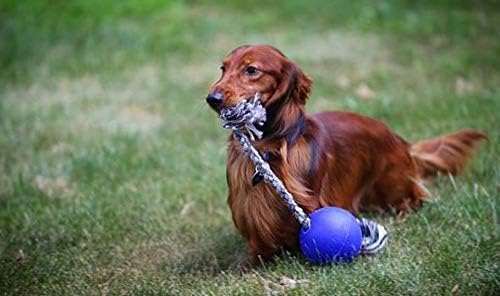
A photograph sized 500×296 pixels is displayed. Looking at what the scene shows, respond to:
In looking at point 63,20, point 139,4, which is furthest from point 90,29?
point 139,4

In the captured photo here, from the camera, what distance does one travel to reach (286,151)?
3.97 m

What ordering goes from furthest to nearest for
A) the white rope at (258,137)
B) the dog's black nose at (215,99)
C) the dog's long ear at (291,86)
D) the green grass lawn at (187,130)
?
the green grass lawn at (187,130)
the dog's long ear at (291,86)
the white rope at (258,137)
the dog's black nose at (215,99)

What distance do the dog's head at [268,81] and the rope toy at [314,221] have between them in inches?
2.3

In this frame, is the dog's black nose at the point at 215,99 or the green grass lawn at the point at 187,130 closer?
the dog's black nose at the point at 215,99

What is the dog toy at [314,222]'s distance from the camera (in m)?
3.86

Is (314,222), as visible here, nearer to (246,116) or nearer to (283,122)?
(283,122)

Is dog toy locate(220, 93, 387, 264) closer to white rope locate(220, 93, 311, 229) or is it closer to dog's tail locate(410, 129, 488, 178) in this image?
white rope locate(220, 93, 311, 229)

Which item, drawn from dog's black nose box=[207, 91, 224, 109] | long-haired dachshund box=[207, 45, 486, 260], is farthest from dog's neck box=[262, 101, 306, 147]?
dog's black nose box=[207, 91, 224, 109]

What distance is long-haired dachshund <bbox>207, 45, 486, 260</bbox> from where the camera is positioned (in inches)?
152

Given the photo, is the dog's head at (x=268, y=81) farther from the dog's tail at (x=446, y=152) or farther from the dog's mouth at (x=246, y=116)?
the dog's tail at (x=446, y=152)

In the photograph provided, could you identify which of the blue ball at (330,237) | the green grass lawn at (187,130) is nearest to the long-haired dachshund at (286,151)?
the blue ball at (330,237)

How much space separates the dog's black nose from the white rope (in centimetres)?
10

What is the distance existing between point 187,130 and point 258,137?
2.82m

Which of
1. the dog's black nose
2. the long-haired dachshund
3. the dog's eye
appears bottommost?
the long-haired dachshund
